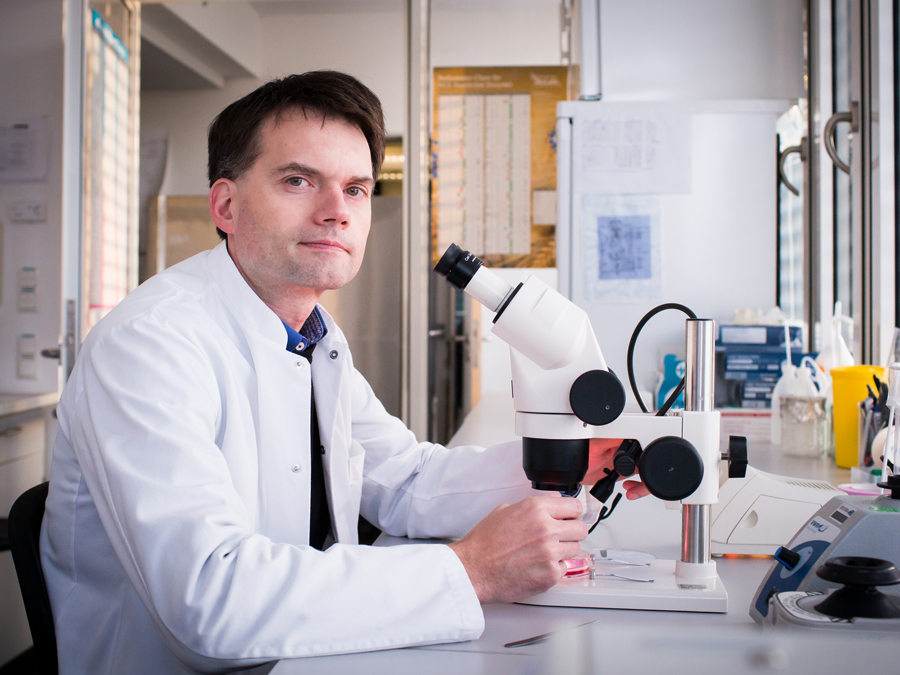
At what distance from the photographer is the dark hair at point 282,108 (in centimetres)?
111

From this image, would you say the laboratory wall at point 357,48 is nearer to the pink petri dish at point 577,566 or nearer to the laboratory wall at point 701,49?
the laboratory wall at point 701,49

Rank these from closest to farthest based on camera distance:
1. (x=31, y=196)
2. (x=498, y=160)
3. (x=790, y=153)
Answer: (x=790, y=153) < (x=31, y=196) < (x=498, y=160)

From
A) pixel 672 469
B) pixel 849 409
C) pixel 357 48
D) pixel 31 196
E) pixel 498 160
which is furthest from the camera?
pixel 357 48

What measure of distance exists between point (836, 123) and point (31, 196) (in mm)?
2686

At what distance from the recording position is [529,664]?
1.84 feet

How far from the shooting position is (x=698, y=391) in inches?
27.9

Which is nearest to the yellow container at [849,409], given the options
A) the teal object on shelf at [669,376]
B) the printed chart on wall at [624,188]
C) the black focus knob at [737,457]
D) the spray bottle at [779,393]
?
the spray bottle at [779,393]

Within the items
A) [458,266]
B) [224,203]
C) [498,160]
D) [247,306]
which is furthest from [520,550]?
[498,160]

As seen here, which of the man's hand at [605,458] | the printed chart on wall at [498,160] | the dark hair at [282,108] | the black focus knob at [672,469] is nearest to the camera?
the black focus knob at [672,469]

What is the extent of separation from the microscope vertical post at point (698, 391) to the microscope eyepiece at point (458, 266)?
0.23 m

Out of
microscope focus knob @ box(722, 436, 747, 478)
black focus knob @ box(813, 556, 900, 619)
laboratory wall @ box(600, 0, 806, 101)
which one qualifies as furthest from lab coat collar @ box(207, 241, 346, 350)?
laboratory wall @ box(600, 0, 806, 101)

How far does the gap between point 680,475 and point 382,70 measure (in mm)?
3776

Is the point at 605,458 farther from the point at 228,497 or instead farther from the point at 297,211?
the point at 297,211

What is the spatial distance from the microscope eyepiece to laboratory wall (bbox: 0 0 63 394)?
2334mm
